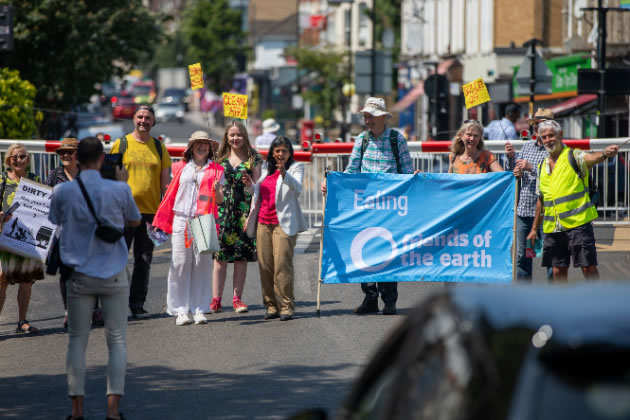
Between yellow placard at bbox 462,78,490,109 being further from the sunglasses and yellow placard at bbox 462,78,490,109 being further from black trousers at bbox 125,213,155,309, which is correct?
the sunglasses

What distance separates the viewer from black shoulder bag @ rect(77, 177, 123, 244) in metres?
7.19

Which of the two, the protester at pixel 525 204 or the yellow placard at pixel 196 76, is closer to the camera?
the protester at pixel 525 204

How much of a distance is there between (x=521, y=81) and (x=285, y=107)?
49.4 m

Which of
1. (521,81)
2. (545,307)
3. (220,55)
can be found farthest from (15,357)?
(220,55)

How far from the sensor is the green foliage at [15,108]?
23.1 meters

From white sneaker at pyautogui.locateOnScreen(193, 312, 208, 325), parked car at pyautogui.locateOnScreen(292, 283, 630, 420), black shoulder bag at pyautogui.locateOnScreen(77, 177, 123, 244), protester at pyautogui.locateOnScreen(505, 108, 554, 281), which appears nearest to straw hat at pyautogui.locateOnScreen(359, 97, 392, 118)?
protester at pyautogui.locateOnScreen(505, 108, 554, 281)

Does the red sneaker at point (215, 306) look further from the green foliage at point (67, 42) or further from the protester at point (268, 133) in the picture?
the green foliage at point (67, 42)

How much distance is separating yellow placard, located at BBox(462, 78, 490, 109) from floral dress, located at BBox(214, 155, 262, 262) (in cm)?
329

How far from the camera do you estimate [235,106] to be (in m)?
14.0

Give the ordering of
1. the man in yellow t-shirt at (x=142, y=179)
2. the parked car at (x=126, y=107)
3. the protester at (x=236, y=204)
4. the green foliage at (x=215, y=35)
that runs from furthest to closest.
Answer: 1. the green foliage at (x=215, y=35)
2. the parked car at (x=126, y=107)
3. the protester at (x=236, y=204)
4. the man in yellow t-shirt at (x=142, y=179)

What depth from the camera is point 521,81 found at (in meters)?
22.5

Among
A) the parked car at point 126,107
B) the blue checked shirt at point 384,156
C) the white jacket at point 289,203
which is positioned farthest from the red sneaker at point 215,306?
the parked car at point 126,107

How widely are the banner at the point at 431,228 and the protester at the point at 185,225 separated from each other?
1112 millimetres

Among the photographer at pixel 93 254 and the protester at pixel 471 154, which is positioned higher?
the protester at pixel 471 154
